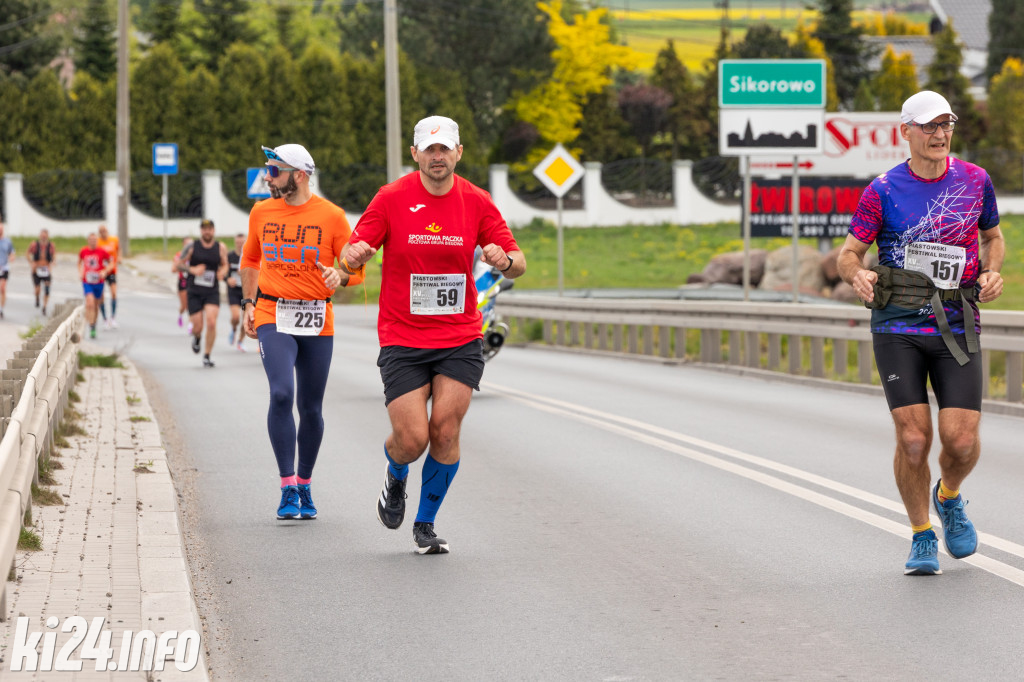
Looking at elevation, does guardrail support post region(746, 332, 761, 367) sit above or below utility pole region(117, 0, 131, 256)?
below

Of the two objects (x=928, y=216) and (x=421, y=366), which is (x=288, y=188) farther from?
(x=928, y=216)

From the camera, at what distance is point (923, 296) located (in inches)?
276

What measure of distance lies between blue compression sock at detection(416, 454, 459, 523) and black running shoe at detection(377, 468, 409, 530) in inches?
3.9

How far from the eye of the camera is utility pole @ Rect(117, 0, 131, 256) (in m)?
45.5

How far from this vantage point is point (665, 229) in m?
55.3

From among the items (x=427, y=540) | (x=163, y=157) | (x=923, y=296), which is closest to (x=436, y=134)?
(x=427, y=540)

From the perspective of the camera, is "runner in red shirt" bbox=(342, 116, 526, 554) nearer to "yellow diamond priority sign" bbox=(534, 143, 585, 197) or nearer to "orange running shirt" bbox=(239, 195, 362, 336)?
"orange running shirt" bbox=(239, 195, 362, 336)

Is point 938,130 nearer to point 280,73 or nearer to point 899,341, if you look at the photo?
point 899,341

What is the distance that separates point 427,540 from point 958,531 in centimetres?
239

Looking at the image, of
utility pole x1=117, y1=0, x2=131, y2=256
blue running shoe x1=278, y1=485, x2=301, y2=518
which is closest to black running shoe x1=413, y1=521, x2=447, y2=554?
blue running shoe x1=278, y1=485, x2=301, y2=518

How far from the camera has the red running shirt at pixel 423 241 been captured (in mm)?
7352

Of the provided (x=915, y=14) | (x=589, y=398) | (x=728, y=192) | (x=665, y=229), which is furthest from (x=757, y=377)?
(x=915, y=14)

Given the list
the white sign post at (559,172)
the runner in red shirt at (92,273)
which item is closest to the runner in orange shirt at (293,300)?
the white sign post at (559,172)

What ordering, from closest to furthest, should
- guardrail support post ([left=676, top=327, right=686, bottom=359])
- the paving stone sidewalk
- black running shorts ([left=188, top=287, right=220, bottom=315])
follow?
1. the paving stone sidewalk
2. guardrail support post ([left=676, top=327, right=686, bottom=359])
3. black running shorts ([left=188, top=287, right=220, bottom=315])
